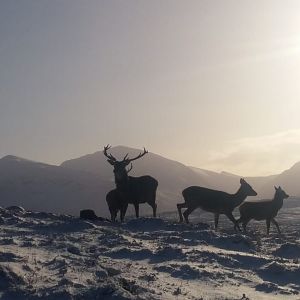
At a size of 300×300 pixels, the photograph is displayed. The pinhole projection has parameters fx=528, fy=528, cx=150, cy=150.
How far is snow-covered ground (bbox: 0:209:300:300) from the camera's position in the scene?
33.8 ft

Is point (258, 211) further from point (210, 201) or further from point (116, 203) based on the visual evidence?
point (116, 203)

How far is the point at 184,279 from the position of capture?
38.7ft

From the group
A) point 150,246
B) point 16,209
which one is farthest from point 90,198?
point 150,246

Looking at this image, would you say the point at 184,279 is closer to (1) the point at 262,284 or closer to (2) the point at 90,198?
(1) the point at 262,284

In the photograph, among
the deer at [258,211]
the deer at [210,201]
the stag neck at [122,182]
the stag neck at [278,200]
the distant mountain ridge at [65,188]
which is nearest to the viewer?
the deer at [258,211]

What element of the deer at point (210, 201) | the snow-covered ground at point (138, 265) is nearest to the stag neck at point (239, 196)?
Answer: the deer at point (210, 201)

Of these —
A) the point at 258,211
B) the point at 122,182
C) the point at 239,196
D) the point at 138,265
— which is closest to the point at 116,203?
the point at 122,182

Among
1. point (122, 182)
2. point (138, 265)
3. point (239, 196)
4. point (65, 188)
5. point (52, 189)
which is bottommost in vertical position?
point (138, 265)

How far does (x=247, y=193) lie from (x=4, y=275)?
17.0 meters

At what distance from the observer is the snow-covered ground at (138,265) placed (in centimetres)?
1029

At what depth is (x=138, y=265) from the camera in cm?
1277

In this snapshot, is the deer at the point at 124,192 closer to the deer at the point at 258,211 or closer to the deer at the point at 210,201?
the deer at the point at 210,201

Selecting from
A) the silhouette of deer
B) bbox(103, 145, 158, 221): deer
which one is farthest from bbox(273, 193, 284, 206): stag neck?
the silhouette of deer

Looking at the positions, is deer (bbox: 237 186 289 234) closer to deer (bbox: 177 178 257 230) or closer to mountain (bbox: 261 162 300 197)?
deer (bbox: 177 178 257 230)
